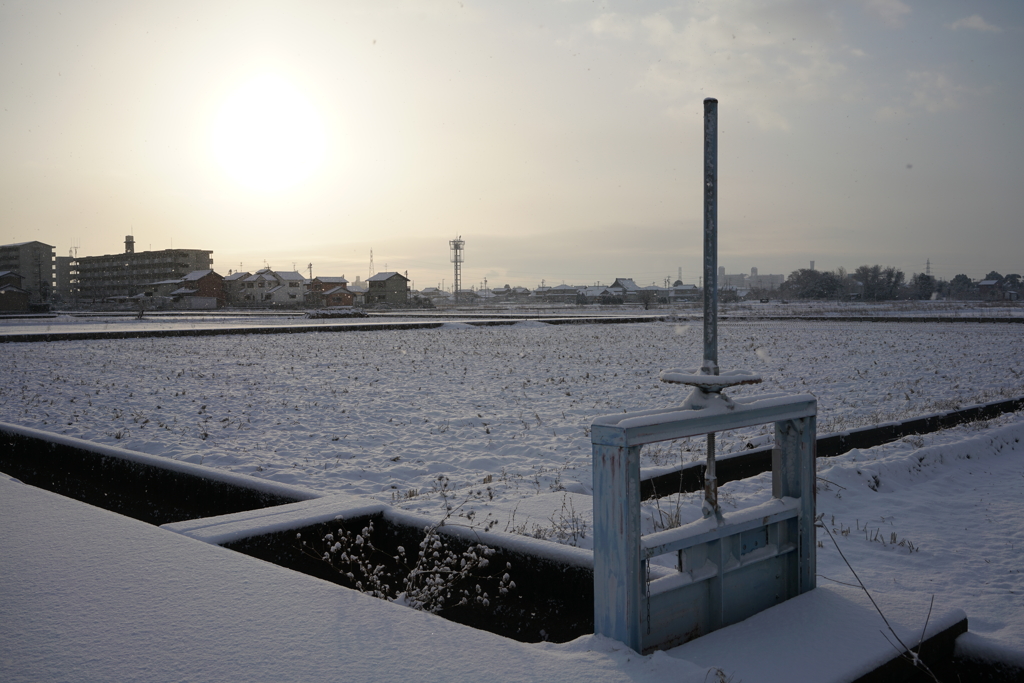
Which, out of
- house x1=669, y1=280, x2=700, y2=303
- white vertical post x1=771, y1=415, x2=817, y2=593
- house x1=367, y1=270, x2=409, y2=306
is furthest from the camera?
house x1=669, y1=280, x2=700, y2=303

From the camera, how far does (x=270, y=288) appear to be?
105 m

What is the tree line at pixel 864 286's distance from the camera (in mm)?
120812

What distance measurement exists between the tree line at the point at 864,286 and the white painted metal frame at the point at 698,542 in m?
128

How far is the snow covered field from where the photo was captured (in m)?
5.11

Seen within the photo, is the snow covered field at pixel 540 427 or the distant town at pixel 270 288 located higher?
the distant town at pixel 270 288

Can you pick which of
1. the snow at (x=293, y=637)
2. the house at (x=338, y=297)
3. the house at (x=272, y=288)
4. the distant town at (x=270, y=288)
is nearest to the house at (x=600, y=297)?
the distant town at (x=270, y=288)

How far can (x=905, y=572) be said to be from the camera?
4.48 m

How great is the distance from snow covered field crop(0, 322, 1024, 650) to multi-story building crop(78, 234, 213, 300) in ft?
376

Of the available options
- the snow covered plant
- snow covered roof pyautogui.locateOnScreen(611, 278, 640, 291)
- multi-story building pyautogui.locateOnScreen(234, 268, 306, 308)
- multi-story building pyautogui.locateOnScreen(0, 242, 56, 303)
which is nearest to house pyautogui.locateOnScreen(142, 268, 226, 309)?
multi-story building pyautogui.locateOnScreen(234, 268, 306, 308)

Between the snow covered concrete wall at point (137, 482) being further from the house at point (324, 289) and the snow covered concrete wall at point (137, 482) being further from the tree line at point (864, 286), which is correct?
the tree line at point (864, 286)

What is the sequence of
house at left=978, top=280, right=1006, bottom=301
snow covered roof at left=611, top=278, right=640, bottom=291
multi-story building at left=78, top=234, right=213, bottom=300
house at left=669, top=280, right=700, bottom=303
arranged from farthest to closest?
snow covered roof at left=611, top=278, right=640, bottom=291
house at left=669, top=280, right=700, bottom=303
house at left=978, top=280, right=1006, bottom=301
multi-story building at left=78, top=234, right=213, bottom=300

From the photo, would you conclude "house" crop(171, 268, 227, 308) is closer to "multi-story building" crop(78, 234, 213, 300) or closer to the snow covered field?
"multi-story building" crop(78, 234, 213, 300)

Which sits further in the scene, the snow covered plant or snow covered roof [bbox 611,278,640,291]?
snow covered roof [bbox 611,278,640,291]

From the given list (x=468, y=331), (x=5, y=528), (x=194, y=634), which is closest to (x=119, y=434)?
(x=5, y=528)
